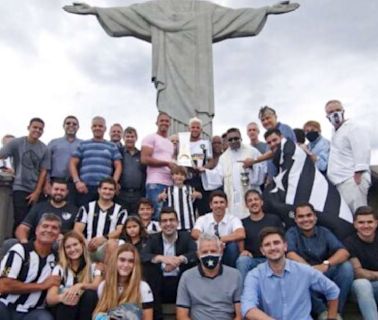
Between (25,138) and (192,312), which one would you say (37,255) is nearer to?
(192,312)

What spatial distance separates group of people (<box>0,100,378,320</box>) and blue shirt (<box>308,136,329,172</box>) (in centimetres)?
2

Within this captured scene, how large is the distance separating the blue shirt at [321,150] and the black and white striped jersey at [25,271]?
317 centimetres

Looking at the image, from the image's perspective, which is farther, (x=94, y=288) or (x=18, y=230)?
(x=18, y=230)

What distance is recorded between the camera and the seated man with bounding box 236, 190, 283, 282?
4.52 meters

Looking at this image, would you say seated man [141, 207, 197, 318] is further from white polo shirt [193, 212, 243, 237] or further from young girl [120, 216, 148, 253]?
white polo shirt [193, 212, 243, 237]

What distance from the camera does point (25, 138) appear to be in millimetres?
5918

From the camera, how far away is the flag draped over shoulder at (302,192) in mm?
4875

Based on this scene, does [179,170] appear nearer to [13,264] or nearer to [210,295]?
[210,295]

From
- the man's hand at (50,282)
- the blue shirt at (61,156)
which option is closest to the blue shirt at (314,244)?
the man's hand at (50,282)

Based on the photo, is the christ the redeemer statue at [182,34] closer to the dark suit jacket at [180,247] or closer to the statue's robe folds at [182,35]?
the statue's robe folds at [182,35]

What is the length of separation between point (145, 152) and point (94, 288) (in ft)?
7.35

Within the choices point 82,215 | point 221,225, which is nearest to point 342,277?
point 221,225

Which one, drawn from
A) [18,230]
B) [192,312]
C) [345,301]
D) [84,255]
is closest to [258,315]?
[192,312]

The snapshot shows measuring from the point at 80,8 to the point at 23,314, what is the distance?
19.8 ft
